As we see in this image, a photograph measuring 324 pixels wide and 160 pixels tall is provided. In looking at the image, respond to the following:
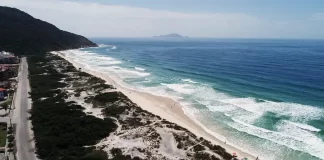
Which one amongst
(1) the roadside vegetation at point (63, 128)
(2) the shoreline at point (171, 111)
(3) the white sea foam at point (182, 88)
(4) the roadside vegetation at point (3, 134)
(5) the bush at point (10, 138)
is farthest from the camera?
(3) the white sea foam at point (182, 88)

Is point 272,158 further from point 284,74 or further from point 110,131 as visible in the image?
point 284,74

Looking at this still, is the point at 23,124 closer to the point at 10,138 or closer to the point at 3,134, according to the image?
the point at 3,134

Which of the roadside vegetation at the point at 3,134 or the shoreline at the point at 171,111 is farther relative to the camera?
the shoreline at the point at 171,111

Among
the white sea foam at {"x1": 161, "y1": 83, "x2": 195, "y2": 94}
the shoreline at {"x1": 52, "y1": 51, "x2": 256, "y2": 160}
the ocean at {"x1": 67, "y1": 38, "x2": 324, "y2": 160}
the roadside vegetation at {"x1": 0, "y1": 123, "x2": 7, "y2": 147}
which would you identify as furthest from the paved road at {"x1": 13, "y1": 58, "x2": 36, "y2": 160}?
the white sea foam at {"x1": 161, "y1": 83, "x2": 195, "y2": 94}

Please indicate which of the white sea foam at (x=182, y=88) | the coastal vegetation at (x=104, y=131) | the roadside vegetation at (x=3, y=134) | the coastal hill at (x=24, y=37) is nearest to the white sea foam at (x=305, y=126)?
the coastal vegetation at (x=104, y=131)

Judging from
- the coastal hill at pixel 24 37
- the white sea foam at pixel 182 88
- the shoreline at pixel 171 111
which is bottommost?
the shoreline at pixel 171 111

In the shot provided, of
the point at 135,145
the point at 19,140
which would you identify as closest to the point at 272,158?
the point at 135,145

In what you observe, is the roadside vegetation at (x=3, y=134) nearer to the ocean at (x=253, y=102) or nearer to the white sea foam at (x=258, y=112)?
the white sea foam at (x=258, y=112)

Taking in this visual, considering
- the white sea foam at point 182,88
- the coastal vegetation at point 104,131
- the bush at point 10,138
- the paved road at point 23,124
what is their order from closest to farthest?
the paved road at point 23,124 → the coastal vegetation at point 104,131 → the bush at point 10,138 → the white sea foam at point 182,88
